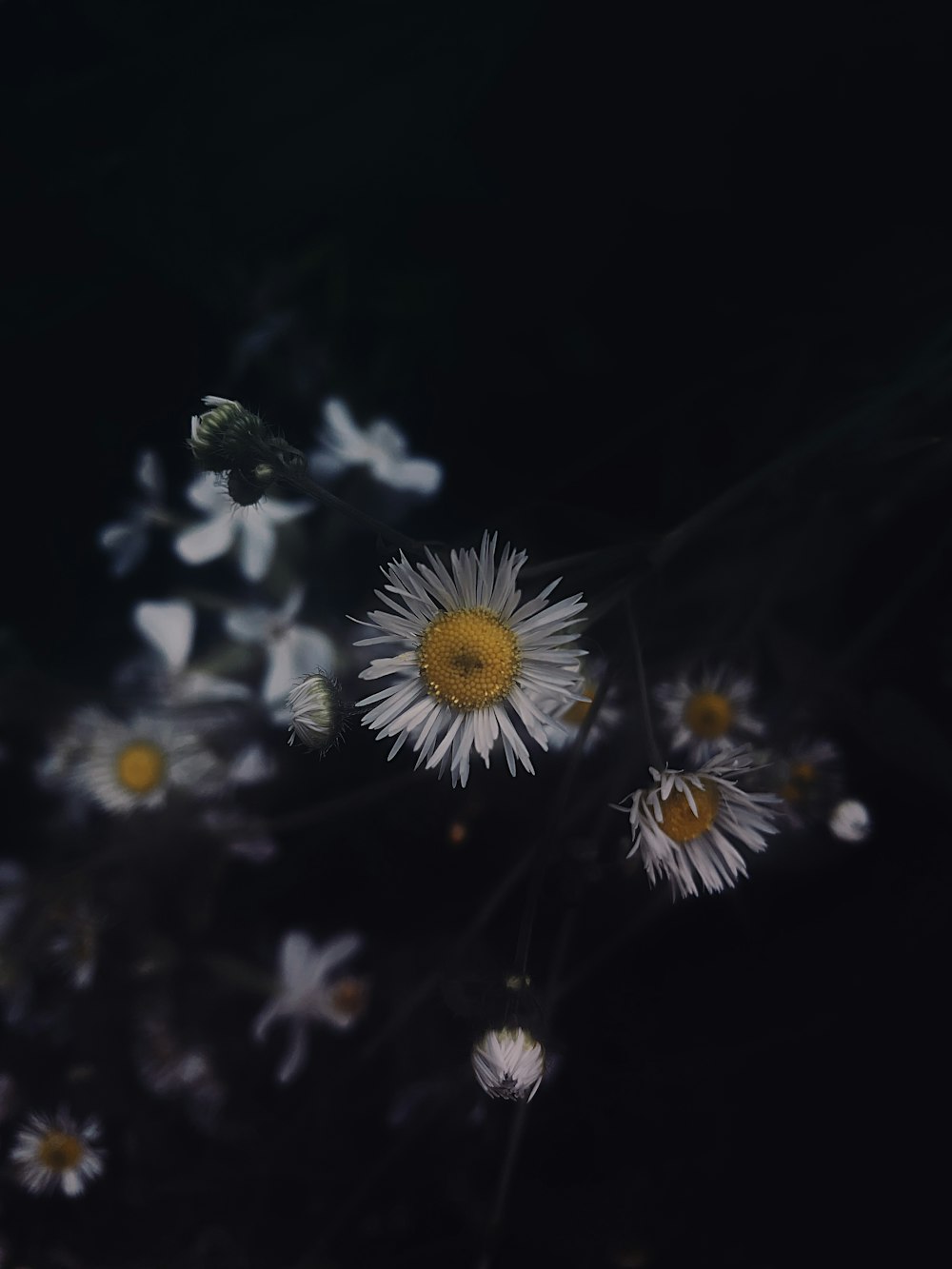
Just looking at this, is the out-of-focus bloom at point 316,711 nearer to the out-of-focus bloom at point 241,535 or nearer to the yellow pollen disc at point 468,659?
the yellow pollen disc at point 468,659

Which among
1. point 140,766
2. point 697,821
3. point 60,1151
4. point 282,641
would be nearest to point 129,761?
point 140,766

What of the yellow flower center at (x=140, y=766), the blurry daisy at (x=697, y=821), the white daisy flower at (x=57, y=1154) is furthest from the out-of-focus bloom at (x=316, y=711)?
the white daisy flower at (x=57, y=1154)

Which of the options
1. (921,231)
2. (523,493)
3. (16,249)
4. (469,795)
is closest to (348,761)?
(469,795)

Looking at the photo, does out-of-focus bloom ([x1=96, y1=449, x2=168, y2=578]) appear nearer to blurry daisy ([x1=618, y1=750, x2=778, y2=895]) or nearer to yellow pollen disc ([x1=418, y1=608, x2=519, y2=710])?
yellow pollen disc ([x1=418, y1=608, x2=519, y2=710])

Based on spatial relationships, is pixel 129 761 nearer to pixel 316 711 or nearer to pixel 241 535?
pixel 241 535

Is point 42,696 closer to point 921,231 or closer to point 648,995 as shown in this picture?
point 648,995

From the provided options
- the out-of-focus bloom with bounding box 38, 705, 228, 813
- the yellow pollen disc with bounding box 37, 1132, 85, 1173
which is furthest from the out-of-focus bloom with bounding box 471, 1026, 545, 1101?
the yellow pollen disc with bounding box 37, 1132, 85, 1173
